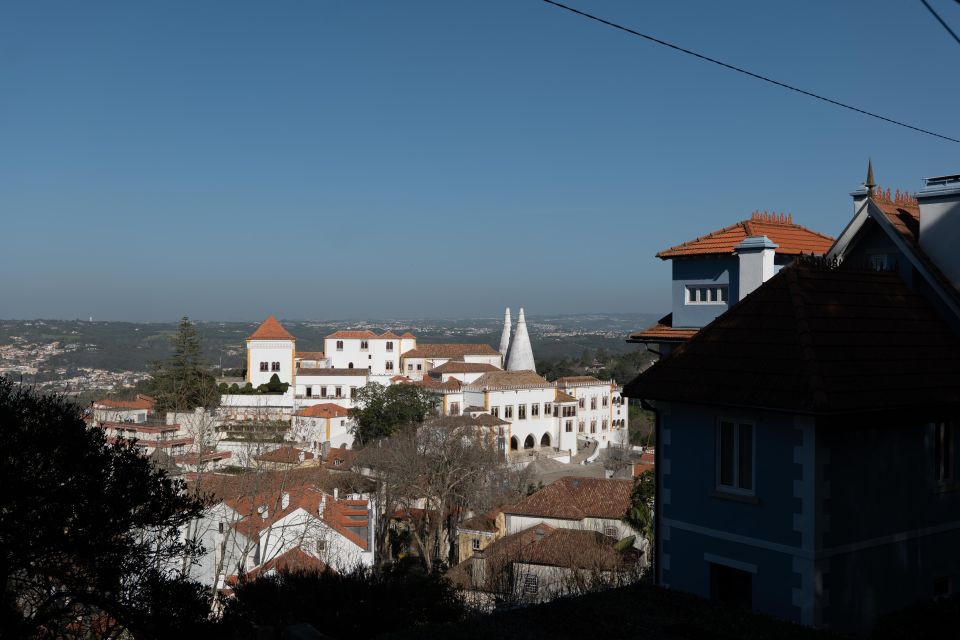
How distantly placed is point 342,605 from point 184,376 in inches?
2333

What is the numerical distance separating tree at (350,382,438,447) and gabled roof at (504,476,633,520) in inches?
950

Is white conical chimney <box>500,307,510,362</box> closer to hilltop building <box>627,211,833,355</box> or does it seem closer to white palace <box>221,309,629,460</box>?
white palace <box>221,309,629,460</box>

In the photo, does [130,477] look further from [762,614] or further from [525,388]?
[525,388]

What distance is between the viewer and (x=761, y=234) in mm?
15328

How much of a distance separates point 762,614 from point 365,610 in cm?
513

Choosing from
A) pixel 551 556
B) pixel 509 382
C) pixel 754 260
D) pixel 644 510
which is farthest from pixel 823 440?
pixel 509 382

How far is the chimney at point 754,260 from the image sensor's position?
14.4 metres

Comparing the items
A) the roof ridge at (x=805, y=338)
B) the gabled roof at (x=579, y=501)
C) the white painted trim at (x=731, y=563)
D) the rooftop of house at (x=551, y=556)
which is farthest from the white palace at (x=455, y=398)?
the roof ridge at (x=805, y=338)

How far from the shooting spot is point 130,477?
8.87 metres

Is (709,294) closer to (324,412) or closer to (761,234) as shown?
(761,234)

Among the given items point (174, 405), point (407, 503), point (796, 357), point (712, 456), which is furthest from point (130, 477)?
point (174, 405)

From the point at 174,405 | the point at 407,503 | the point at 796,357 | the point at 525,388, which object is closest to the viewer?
the point at 796,357

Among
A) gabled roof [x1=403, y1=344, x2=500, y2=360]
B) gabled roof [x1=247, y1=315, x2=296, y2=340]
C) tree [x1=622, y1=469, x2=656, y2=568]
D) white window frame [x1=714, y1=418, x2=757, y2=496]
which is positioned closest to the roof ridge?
white window frame [x1=714, y1=418, x2=757, y2=496]

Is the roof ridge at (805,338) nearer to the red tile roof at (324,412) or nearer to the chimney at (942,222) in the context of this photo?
the chimney at (942,222)
